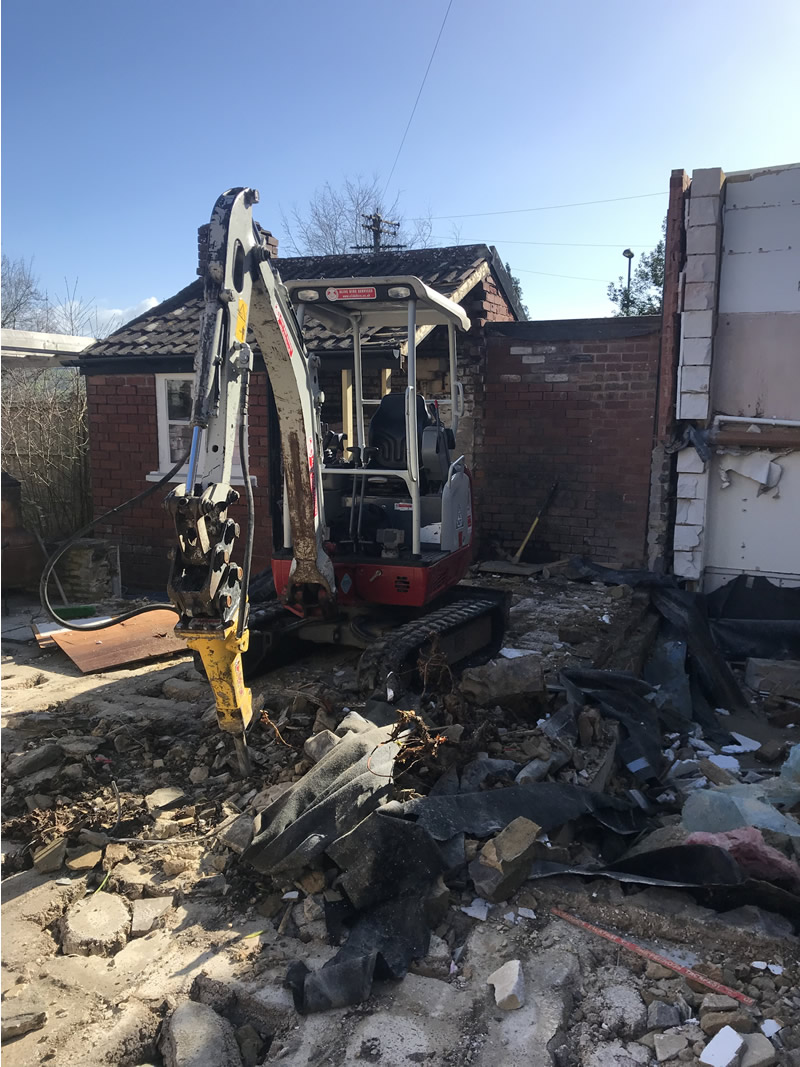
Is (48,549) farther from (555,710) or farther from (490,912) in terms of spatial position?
(490,912)

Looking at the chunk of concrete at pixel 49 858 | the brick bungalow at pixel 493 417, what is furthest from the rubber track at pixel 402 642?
the brick bungalow at pixel 493 417

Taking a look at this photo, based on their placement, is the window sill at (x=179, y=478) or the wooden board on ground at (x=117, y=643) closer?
the wooden board on ground at (x=117, y=643)

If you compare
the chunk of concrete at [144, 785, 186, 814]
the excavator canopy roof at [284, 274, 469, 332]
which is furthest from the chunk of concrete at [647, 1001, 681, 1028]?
the excavator canopy roof at [284, 274, 469, 332]

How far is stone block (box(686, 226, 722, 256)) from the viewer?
9.18m

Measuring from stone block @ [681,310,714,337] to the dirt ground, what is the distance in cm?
648

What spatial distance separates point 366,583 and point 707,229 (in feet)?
20.3

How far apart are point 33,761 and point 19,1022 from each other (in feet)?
7.01

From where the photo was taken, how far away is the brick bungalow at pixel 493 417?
1049 centimetres

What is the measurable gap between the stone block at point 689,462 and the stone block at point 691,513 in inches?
14.5

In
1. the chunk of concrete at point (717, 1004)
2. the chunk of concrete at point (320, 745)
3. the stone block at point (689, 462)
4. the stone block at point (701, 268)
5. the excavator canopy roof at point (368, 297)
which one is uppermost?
the stone block at point (701, 268)

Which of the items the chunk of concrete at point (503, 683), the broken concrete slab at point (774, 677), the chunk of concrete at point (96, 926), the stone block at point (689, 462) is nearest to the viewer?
the chunk of concrete at point (96, 926)

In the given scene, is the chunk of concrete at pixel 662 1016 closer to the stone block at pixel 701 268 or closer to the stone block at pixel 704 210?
the stone block at pixel 701 268

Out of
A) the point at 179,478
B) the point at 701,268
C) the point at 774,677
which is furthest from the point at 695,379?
the point at 179,478

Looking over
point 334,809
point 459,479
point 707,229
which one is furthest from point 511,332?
point 334,809
